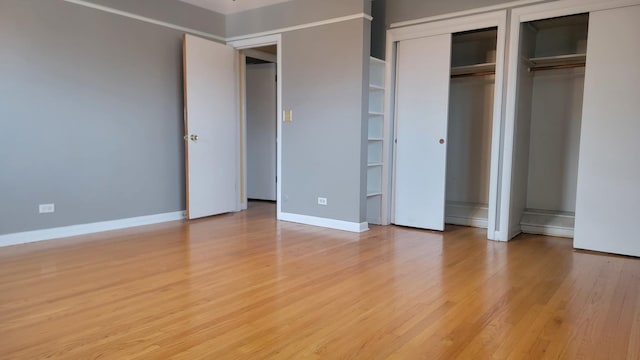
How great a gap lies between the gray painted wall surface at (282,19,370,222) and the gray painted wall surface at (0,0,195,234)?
1421 mm

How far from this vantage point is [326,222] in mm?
5164

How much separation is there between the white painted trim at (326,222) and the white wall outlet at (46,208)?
2474 mm

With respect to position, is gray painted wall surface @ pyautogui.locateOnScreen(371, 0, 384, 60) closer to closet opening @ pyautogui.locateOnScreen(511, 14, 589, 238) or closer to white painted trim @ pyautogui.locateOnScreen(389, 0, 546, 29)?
white painted trim @ pyautogui.locateOnScreen(389, 0, 546, 29)

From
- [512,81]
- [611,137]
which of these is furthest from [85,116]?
[611,137]

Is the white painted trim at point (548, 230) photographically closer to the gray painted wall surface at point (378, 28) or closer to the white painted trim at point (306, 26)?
the gray painted wall surface at point (378, 28)

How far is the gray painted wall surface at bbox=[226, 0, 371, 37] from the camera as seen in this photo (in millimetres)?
4844

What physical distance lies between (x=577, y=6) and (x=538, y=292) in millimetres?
2684

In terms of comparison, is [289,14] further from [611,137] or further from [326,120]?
[611,137]

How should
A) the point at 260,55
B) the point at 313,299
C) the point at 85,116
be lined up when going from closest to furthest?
the point at 313,299 → the point at 85,116 → the point at 260,55

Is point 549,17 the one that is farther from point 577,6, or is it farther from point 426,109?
point 426,109

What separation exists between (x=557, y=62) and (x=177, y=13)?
14.6ft

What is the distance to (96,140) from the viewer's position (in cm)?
468

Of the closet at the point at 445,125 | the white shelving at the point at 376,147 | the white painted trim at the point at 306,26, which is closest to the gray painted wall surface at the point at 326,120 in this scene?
the white painted trim at the point at 306,26

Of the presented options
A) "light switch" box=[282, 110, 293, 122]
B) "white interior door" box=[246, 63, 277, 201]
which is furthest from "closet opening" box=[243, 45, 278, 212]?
"light switch" box=[282, 110, 293, 122]
